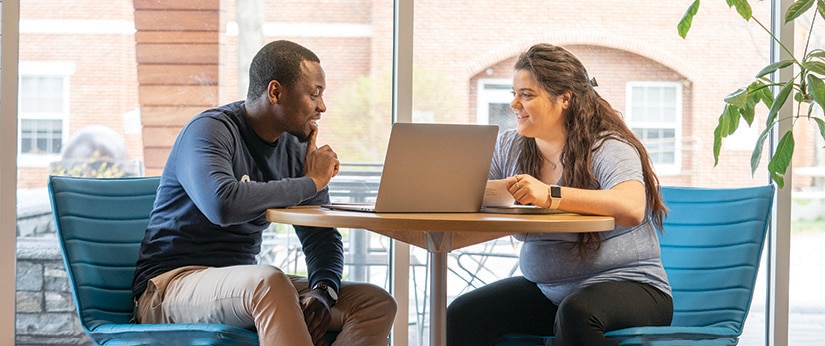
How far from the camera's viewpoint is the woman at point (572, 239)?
2412mm

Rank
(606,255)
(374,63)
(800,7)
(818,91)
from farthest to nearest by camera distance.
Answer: (374,63)
(800,7)
(818,91)
(606,255)

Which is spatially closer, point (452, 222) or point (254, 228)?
point (452, 222)

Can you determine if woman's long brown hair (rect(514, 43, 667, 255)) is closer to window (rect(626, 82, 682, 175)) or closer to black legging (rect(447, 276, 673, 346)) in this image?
black legging (rect(447, 276, 673, 346))

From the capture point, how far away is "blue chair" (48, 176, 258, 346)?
243 centimetres

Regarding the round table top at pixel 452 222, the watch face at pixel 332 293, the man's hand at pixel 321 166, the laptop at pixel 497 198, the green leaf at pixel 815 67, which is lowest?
the watch face at pixel 332 293

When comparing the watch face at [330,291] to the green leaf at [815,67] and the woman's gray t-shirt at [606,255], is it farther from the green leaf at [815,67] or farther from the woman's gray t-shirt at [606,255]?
the green leaf at [815,67]

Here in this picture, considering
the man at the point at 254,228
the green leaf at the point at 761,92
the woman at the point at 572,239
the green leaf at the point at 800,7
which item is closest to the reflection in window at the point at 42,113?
the man at the point at 254,228

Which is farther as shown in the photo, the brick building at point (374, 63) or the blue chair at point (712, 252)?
the brick building at point (374, 63)

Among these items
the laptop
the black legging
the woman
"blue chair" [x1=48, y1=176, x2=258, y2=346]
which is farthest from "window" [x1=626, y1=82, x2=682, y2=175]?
"blue chair" [x1=48, y1=176, x2=258, y2=346]

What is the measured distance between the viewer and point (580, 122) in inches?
103

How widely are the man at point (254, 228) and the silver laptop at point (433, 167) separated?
0.31m

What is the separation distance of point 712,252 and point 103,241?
5.78ft

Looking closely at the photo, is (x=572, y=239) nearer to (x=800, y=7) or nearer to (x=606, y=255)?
(x=606, y=255)

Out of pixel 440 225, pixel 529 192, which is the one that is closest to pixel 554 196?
pixel 529 192
